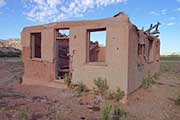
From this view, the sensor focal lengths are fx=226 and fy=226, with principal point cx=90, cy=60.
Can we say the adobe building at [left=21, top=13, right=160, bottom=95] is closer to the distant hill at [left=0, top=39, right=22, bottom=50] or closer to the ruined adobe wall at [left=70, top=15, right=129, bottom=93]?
the ruined adobe wall at [left=70, top=15, right=129, bottom=93]

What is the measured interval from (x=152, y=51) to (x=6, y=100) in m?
10.2

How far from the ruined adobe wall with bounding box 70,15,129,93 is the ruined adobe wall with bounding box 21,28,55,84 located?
5.59 feet

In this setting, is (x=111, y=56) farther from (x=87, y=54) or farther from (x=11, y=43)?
(x=11, y=43)

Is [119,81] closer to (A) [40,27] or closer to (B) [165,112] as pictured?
(B) [165,112]

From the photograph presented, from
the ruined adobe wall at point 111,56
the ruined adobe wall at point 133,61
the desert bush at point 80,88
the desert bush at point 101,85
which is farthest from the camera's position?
the desert bush at point 80,88

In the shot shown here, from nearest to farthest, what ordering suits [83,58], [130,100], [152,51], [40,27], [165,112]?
1. [165,112]
2. [130,100]
3. [83,58]
4. [40,27]
5. [152,51]

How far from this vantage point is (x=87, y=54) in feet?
31.4

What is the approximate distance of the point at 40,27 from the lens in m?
11.3

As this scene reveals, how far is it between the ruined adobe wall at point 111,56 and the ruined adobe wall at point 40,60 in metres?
1.71

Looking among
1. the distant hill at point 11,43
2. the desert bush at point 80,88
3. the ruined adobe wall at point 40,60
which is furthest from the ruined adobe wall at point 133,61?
the distant hill at point 11,43

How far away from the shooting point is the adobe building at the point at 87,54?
27.6 feet

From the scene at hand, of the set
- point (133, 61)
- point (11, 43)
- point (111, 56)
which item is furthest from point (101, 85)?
point (11, 43)

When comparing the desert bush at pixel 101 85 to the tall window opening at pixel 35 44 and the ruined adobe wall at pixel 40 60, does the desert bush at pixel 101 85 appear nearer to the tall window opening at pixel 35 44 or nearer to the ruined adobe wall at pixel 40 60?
the ruined adobe wall at pixel 40 60

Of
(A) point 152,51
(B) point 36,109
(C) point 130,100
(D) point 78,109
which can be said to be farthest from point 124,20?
(A) point 152,51
